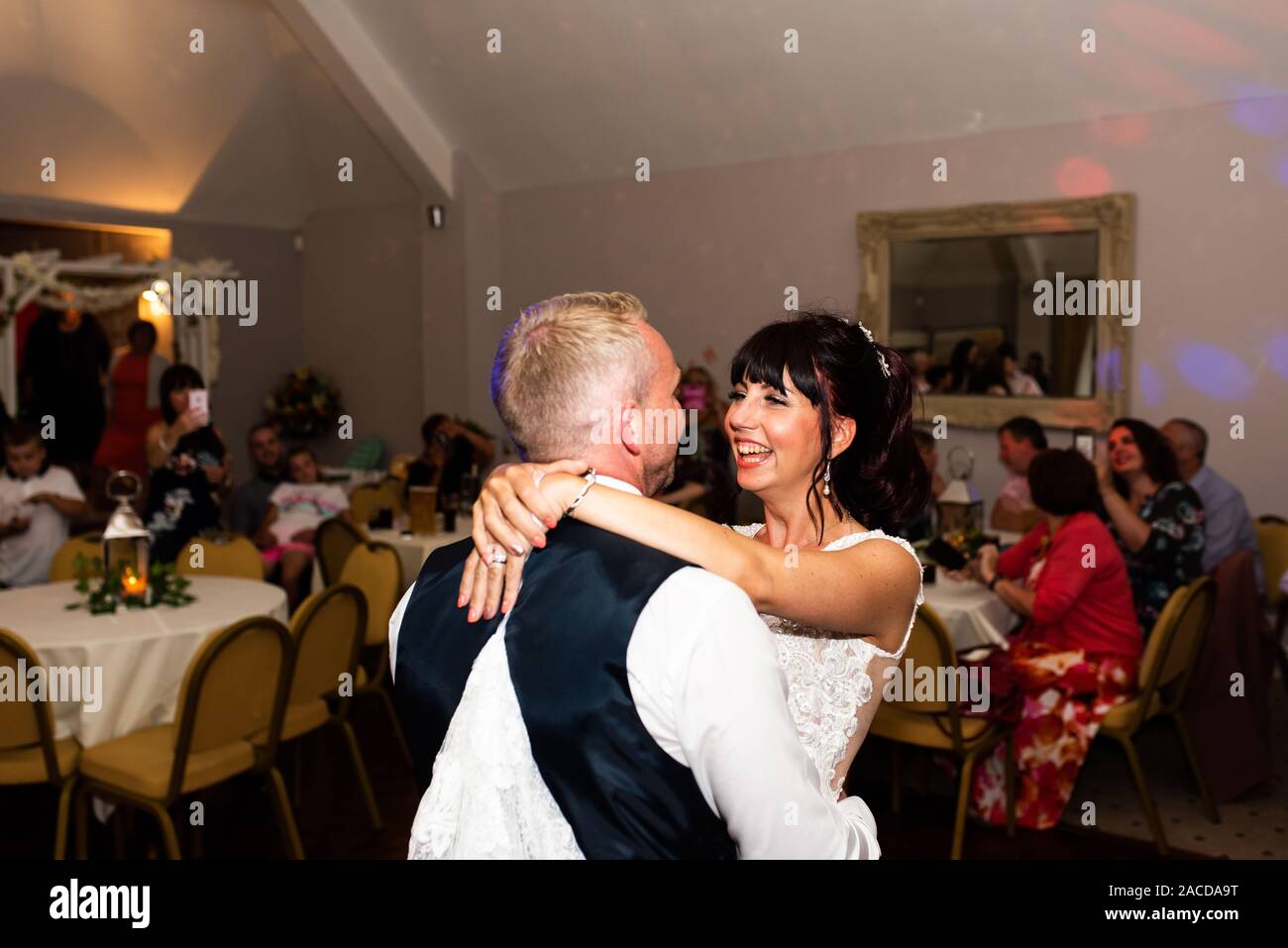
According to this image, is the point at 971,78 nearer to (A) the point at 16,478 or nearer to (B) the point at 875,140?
(B) the point at 875,140

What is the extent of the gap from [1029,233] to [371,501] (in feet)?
13.2

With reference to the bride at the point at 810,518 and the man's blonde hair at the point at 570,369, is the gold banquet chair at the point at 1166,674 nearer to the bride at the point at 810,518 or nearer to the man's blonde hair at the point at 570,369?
the bride at the point at 810,518

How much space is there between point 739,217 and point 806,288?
0.74 metres

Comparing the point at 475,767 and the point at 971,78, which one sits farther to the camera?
the point at 971,78

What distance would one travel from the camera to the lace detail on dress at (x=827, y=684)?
1640 mm

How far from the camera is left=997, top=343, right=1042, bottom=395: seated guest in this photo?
6434 mm

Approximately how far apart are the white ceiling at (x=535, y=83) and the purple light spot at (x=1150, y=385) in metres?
1.34

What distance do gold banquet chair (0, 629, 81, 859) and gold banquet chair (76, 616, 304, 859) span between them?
55 mm

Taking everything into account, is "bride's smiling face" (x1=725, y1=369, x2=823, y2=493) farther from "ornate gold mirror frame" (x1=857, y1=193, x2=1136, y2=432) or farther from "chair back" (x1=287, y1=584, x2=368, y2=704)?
"ornate gold mirror frame" (x1=857, y1=193, x2=1136, y2=432)

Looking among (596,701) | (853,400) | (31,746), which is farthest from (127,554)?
(596,701)

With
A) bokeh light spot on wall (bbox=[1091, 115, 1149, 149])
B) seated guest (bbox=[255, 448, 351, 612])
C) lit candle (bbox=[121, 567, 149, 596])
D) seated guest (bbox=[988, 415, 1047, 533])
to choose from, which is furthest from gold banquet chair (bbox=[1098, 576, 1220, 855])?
seated guest (bbox=[255, 448, 351, 612])

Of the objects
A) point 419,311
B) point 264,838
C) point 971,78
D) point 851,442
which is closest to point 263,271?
point 419,311

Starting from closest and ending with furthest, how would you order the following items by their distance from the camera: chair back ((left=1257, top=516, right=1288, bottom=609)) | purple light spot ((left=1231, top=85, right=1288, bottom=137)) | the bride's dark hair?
the bride's dark hair < chair back ((left=1257, top=516, right=1288, bottom=609)) < purple light spot ((left=1231, top=85, right=1288, bottom=137))

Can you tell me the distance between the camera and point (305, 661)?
3518 millimetres
